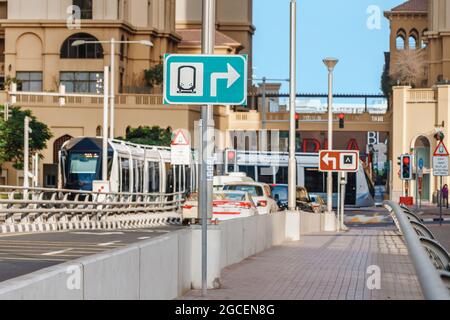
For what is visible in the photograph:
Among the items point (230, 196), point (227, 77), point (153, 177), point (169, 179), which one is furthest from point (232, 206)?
point (169, 179)

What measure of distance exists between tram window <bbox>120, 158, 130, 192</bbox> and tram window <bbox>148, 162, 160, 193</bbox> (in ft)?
8.20

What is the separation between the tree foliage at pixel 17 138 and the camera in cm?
8256

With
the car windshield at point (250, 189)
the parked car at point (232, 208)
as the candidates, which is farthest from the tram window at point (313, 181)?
the parked car at point (232, 208)

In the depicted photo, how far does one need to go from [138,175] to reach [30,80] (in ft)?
155

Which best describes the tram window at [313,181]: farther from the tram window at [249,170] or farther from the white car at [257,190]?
the white car at [257,190]

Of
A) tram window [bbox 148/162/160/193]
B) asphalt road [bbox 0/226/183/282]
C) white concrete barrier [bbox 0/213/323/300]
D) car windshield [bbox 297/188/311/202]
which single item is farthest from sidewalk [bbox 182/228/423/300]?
tram window [bbox 148/162/160/193]

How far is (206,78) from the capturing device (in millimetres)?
15242

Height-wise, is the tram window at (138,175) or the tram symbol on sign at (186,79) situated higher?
the tram symbol on sign at (186,79)

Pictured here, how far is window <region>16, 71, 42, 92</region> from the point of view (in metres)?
102

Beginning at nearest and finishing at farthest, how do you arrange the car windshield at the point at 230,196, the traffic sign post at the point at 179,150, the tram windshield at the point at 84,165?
the car windshield at the point at 230,196, the traffic sign post at the point at 179,150, the tram windshield at the point at 84,165

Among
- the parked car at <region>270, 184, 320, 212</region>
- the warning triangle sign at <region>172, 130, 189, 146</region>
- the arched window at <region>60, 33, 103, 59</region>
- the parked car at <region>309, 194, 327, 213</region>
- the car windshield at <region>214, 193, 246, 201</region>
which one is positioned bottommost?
the parked car at <region>309, 194, 327, 213</region>

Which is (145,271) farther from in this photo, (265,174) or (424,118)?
(424,118)

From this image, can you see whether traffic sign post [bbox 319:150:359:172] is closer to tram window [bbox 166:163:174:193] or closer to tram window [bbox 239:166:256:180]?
tram window [bbox 166:163:174:193]

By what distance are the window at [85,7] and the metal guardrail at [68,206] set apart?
44351mm
